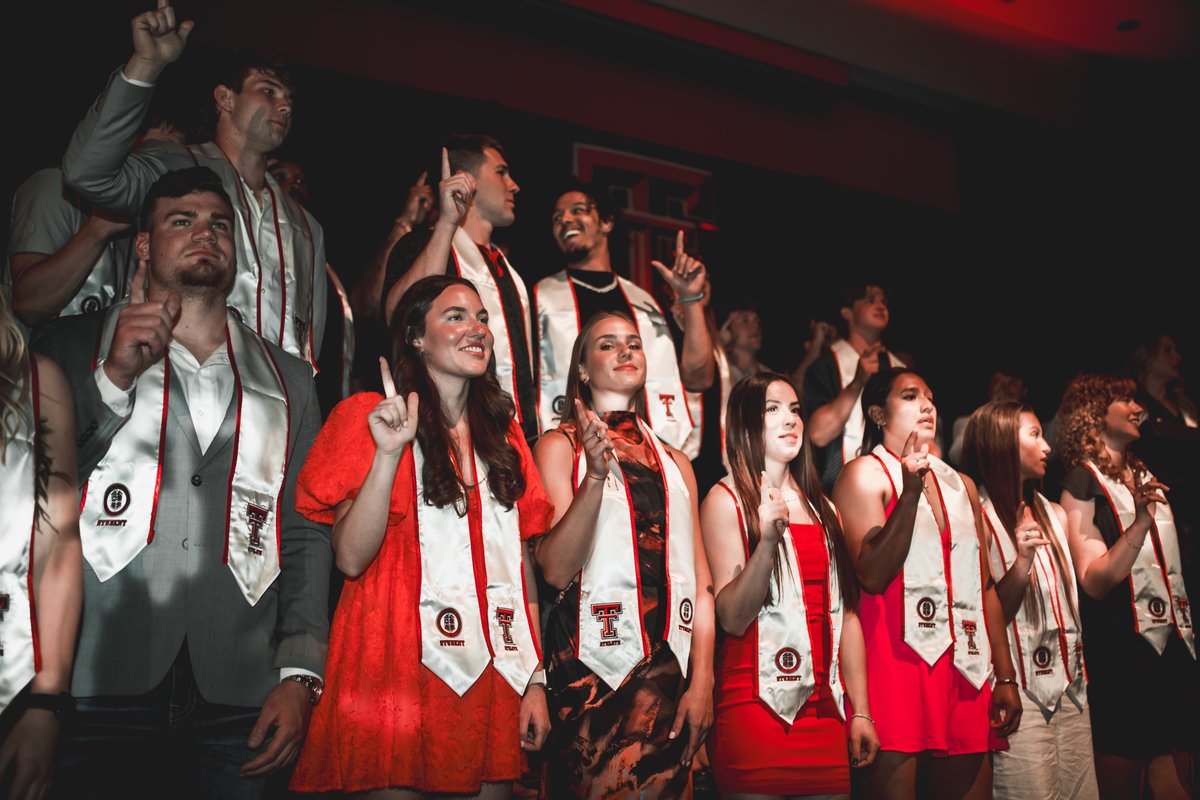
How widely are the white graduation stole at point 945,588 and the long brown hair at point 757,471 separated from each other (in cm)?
30

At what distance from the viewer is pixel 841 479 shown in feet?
11.8

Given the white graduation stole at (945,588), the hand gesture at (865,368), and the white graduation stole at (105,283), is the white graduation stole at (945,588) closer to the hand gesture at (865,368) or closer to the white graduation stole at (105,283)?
the hand gesture at (865,368)

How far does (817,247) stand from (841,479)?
10.6ft

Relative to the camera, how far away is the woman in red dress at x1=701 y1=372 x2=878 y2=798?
2.82 meters

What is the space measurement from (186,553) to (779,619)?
5.29 ft

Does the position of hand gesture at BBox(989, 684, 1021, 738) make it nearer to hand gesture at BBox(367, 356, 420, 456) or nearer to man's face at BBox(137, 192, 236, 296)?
hand gesture at BBox(367, 356, 420, 456)

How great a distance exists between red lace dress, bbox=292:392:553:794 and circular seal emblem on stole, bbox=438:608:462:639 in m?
0.06

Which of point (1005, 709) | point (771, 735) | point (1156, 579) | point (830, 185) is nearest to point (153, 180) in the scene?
point (771, 735)

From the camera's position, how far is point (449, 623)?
2346 mm

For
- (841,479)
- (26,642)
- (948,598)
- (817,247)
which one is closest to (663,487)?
(841,479)

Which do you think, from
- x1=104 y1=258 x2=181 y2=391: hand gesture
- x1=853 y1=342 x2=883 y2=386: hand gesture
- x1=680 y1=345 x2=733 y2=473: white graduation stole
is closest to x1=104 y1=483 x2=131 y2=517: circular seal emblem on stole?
x1=104 y1=258 x2=181 y2=391: hand gesture

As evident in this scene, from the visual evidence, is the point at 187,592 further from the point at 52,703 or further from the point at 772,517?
the point at 772,517

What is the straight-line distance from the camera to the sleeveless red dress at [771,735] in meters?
2.79

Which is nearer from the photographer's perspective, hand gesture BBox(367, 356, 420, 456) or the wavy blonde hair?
the wavy blonde hair
